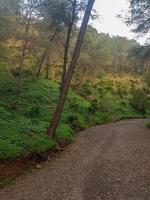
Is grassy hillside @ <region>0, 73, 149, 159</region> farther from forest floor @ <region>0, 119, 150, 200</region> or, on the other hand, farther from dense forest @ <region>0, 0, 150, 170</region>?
forest floor @ <region>0, 119, 150, 200</region>

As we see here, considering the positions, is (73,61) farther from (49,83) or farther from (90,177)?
(49,83)

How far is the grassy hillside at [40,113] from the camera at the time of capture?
11.9 meters

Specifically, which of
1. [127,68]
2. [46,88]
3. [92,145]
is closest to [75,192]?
[92,145]

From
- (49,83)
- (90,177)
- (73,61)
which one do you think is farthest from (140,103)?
(90,177)

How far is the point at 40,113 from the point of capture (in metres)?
20.6

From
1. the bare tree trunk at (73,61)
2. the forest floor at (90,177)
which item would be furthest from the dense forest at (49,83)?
the forest floor at (90,177)

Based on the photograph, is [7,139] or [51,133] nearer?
[7,139]

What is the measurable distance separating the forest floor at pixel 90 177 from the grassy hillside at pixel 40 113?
1.21 m

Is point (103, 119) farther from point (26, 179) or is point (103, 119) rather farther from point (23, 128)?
point (26, 179)

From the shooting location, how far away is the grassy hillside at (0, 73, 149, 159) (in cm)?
1186

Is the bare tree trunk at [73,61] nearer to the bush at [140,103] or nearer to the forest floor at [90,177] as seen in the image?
the forest floor at [90,177]

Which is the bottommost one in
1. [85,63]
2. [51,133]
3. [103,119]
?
[103,119]

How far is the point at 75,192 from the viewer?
870 centimetres

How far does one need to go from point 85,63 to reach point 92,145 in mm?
29337
